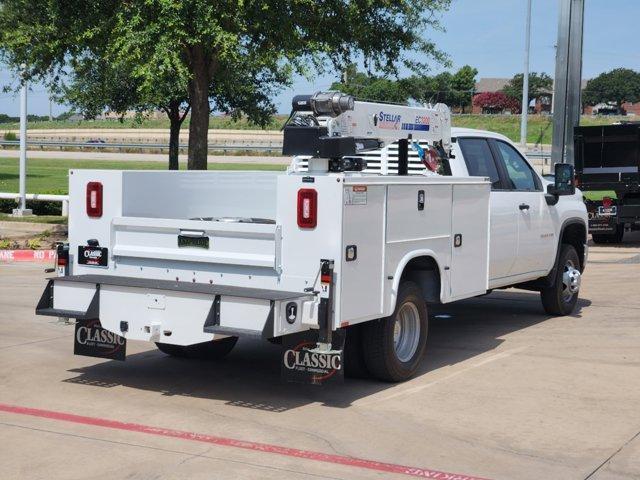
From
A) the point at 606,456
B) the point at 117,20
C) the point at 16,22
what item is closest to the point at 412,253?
the point at 606,456

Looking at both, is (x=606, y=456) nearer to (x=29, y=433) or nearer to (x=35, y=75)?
(x=29, y=433)

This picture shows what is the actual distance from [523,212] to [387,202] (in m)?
3.39

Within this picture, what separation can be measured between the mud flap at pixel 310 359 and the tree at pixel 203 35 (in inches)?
356

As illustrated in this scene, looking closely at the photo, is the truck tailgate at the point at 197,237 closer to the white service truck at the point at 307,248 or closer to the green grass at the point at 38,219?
the white service truck at the point at 307,248

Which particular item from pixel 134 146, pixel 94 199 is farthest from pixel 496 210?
pixel 134 146

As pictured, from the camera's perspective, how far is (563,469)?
643cm

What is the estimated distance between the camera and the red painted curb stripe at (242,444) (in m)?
6.30

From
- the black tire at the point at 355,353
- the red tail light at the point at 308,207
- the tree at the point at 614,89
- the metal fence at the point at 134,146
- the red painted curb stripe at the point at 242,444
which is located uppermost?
the tree at the point at 614,89

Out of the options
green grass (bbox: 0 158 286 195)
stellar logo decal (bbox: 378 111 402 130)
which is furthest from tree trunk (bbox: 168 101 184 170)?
stellar logo decal (bbox: 378 111 402 130)

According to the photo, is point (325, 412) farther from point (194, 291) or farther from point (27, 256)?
point (27, 256)

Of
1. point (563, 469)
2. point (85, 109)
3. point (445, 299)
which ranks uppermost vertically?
point (85, 109)

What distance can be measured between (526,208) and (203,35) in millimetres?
7323

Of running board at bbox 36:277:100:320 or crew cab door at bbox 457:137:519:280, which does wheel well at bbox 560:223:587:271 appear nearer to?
crew cab door at bbox 457:137:519:280

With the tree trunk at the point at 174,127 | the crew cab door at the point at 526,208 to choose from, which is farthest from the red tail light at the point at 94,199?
the tree trunk at the point at 174,127
